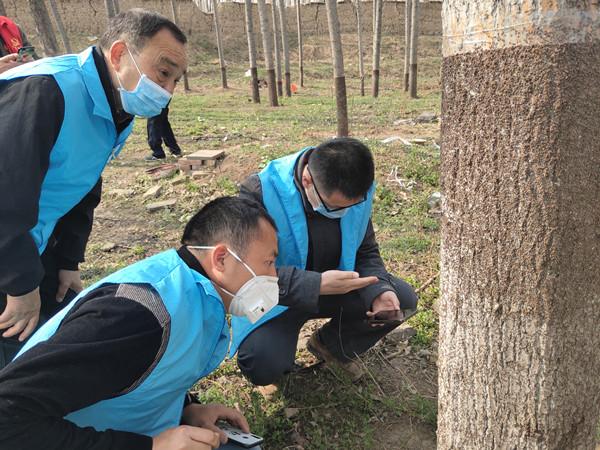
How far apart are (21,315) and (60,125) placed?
72 centimetres

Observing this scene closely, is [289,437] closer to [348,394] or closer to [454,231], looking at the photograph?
[348,394]

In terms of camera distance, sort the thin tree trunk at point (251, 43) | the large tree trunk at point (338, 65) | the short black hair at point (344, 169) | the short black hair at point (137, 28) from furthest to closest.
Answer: the thin tree trunk at point (251, 43) → the large tree trunk at point (338, 65) → the short black hair at point (344, 169) → the short black hair at point (137, 28)

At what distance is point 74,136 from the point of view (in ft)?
6.08

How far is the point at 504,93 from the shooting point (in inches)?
51.8

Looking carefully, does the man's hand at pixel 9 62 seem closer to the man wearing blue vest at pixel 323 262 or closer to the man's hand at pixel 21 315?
the man's hand at pixel 21 315

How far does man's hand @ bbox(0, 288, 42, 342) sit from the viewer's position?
1900mm

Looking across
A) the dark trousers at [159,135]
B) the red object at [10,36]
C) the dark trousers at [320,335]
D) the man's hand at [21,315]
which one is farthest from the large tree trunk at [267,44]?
the man's hand at [21,315]

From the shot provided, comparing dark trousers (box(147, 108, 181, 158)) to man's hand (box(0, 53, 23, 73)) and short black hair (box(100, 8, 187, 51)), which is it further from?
short black hair (box(100, 8, 187, 51))

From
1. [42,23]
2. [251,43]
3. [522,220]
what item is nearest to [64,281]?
[522,220]

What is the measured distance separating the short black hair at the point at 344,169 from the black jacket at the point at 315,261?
0.16 meters

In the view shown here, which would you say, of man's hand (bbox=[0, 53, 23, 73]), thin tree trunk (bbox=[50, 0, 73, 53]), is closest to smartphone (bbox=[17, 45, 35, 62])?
man's hand (bbox=[0, 53, 23, 73])

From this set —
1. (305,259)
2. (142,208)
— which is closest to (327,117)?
(142,208)

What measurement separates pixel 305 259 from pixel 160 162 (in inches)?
224

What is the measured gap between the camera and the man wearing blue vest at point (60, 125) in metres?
1.68
